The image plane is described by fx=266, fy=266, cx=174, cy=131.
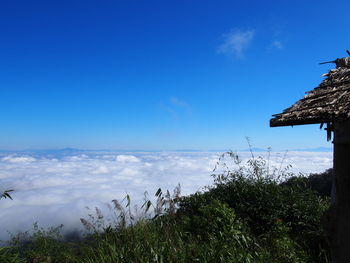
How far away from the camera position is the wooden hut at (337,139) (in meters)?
3.08

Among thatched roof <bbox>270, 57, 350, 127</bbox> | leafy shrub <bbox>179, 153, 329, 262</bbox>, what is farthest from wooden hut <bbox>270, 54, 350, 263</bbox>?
leafy shrub <bbox>179, 153, 329, 262</bbox>

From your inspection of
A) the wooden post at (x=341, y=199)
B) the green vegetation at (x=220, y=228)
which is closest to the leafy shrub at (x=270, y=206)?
the green vegetation at (x=220, y=228)

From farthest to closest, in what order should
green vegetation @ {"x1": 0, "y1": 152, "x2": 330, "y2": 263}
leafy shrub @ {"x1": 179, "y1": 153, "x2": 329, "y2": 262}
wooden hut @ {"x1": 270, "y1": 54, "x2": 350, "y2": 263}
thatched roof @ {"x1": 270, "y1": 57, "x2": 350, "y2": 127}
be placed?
leafy shrub @ {"x1": 179, "y1": 153, "x2": 329, "y2": 262} < green vegetation @ {"x1": 0, "y1": 152, "x2": 330, "y2": 263} < wooden hut @ {"x1": 270, "y1": 54, "x2": 350, "y2": 263} < thatched roof @ {"x1": 270, "y1": 57, "x2": 350, "y2": 127}

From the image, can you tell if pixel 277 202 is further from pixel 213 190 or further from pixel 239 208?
pixel 213 190

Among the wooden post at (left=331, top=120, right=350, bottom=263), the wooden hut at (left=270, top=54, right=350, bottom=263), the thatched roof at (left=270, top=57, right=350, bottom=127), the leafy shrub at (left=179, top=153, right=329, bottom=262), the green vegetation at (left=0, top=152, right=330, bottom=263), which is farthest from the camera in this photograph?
the leafy shrub at (left=179, top=153, right=329, bottom=262)

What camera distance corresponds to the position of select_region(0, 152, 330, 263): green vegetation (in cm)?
479

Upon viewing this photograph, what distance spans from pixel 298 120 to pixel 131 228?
13.5ft

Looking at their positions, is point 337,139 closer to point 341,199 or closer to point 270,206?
point 341,199

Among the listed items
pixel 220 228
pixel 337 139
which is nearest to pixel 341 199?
pixel 337 139

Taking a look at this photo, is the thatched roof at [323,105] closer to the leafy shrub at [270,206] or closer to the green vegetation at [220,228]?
the green vegetation at [220,228]

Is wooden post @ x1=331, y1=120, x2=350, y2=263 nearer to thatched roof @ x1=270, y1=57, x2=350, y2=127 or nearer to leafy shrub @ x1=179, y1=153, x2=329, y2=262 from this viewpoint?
thatched roof @ x1=270, y1=57, x2=350, y2=127

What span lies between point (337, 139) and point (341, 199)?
741 millimetres

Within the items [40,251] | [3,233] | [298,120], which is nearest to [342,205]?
[298,120]

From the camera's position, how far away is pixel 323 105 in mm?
3225
